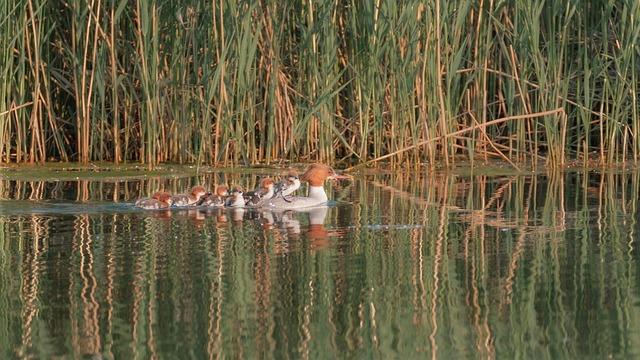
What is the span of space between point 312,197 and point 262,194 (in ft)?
1.14

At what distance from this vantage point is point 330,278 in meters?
6.05

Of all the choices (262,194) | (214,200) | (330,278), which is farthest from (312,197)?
(330,278)

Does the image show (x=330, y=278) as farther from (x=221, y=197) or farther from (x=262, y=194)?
(x=262, y=194)

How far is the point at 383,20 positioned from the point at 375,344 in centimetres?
622

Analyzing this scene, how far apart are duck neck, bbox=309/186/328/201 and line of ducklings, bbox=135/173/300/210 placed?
122mm

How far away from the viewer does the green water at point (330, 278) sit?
485 centimetres

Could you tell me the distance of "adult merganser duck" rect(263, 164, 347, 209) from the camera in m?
8.97

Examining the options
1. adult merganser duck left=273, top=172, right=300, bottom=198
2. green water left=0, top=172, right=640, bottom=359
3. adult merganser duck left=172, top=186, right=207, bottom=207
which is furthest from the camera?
adult merganser duck left=273, top=172, right=300, bottom=198

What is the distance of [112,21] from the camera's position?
11266 millimetres

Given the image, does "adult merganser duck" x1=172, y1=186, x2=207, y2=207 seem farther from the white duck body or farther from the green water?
the white duck body

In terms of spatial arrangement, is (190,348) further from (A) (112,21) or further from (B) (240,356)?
(A) (112,21)

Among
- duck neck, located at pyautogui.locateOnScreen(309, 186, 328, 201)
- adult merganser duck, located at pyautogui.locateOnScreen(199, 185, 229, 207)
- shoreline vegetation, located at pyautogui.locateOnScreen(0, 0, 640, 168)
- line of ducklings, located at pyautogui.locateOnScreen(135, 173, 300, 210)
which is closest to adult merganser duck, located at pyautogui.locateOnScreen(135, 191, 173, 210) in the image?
line of ducklings, located at pyautogui.locateOnScreen(135, 173, 300, 210)

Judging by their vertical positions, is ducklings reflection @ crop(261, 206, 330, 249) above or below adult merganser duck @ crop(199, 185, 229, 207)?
below

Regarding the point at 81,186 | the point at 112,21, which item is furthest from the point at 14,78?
the point at 81,186
